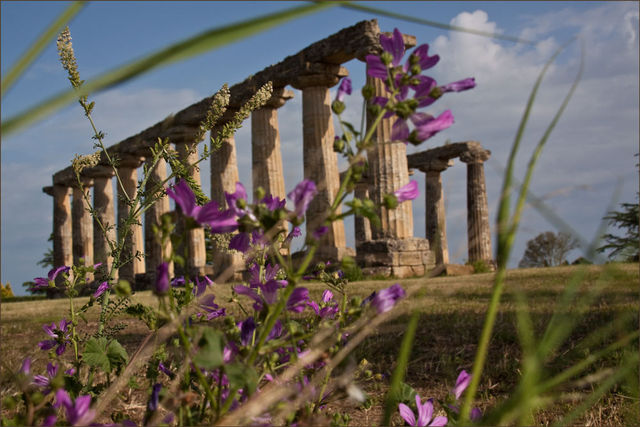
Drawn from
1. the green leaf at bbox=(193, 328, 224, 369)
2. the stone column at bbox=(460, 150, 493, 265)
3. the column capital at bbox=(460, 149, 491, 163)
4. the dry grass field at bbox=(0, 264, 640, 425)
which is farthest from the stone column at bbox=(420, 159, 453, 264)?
the green leaf at bbox=(193, 328, 224, 369)

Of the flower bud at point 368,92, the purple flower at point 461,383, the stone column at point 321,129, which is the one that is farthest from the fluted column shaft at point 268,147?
the flower bud at point 368,92

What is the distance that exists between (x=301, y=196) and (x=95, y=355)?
72 cm

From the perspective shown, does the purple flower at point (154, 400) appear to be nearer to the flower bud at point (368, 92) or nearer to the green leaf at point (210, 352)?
the green leaf at point (210, 352)

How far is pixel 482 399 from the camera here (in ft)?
11.3

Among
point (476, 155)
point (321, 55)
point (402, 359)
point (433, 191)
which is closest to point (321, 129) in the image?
point (321, 55)

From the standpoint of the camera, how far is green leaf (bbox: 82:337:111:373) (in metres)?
1.35

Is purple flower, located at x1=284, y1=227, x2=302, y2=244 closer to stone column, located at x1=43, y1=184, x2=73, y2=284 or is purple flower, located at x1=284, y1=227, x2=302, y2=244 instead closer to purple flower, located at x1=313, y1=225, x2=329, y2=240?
purple flower, located at x1=313, y1=225, x2=329, y2=240

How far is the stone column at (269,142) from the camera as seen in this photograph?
20.4 metres

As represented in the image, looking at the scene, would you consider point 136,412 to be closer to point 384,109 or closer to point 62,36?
point 62,36

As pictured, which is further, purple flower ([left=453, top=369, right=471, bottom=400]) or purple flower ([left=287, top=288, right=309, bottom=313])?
purple flower ([left=453, top=369, right=471, bottom=400])

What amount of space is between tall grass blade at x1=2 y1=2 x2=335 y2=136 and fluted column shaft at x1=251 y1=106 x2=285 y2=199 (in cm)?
1972

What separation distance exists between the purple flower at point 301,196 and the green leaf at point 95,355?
2.23 ft

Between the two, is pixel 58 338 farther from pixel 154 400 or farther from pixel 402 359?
pixel 402 359

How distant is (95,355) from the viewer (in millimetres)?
1376
